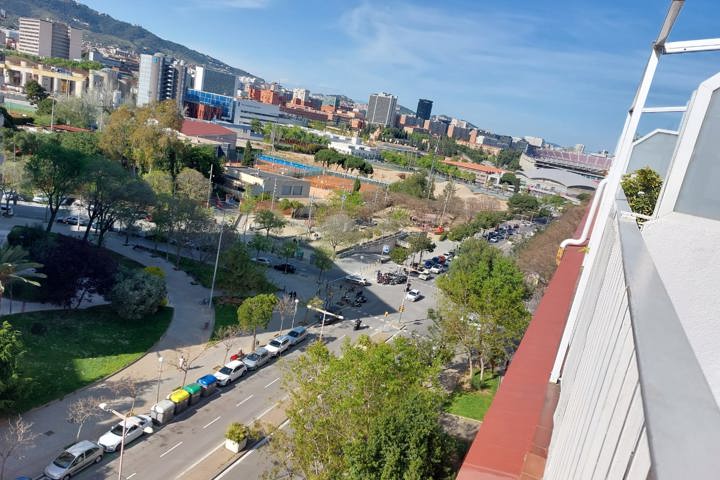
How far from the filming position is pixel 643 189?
6.76 metres

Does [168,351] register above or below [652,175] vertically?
below

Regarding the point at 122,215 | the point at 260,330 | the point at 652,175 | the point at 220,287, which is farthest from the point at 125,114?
the point at 652,175

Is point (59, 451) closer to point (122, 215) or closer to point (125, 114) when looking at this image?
point (122, 215)

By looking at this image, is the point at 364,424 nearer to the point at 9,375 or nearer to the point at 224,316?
the point at 9,375

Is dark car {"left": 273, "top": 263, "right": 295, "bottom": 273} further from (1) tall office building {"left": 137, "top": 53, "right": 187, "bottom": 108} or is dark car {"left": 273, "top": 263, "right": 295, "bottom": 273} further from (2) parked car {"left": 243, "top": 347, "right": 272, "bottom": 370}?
(1) tall office building {"left": 137, "top": 53, "right": 187, "bottom": 108}

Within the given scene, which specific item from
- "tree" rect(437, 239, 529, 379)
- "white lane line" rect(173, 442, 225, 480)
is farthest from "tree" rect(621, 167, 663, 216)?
"white lane line" rect(173, 442, 225, 480)

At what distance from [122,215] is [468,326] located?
15.0 metres

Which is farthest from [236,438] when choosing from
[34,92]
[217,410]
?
[34,92]

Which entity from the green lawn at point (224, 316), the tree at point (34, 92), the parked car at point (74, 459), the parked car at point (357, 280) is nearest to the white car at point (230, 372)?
the green lawn at point (224, 316)

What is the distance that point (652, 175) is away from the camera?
6750 millimetres

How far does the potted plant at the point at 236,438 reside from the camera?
458 inches

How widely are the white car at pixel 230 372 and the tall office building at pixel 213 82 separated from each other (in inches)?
4263

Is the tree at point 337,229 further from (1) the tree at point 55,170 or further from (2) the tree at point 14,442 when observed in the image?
(2) the tree at point 14,442

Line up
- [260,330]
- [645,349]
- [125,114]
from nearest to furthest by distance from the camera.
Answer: [645,349], [260,330], [125,114]
